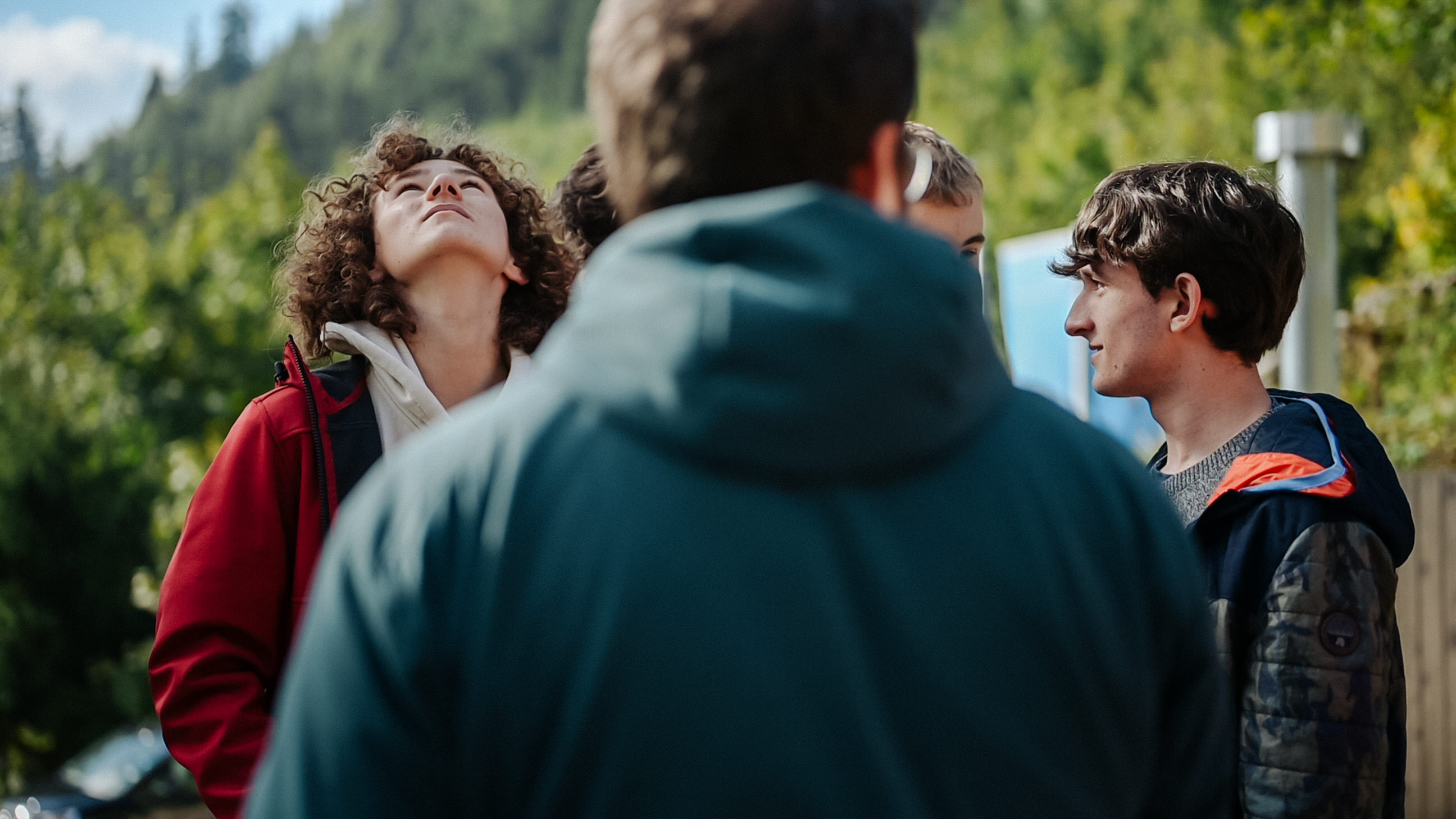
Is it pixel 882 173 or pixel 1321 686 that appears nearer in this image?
pixel 882 173

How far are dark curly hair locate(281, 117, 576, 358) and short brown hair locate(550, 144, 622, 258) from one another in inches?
4.8

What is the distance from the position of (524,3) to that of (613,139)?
374 feet

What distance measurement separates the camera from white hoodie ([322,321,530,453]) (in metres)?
2.39

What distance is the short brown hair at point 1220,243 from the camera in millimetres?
2414

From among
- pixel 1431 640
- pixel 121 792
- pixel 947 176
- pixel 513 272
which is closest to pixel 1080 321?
pixel 947 176

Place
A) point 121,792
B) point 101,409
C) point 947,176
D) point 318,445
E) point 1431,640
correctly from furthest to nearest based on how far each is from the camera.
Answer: point 101,409, point 121,792, point 1431,640, point 947,176, point 318,445

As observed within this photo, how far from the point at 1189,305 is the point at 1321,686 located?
0.77 m

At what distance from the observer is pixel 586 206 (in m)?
2.58

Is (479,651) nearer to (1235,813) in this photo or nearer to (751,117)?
(751,117)

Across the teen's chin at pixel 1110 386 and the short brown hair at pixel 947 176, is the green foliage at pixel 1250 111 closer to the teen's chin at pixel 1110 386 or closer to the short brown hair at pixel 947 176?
the short brown hair at pixel 947 176

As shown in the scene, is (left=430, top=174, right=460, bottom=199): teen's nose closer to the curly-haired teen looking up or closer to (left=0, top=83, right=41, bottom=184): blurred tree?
the curly-haired teen looking up

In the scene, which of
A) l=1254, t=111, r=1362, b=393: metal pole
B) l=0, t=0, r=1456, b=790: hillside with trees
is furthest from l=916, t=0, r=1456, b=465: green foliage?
l=1254, t=111, r=1362, b=393: metal pole

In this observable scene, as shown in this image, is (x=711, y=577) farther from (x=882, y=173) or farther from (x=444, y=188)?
(x=444, y=188)

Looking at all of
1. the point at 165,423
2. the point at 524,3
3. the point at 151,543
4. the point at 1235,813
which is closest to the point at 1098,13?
the point at 165,423
